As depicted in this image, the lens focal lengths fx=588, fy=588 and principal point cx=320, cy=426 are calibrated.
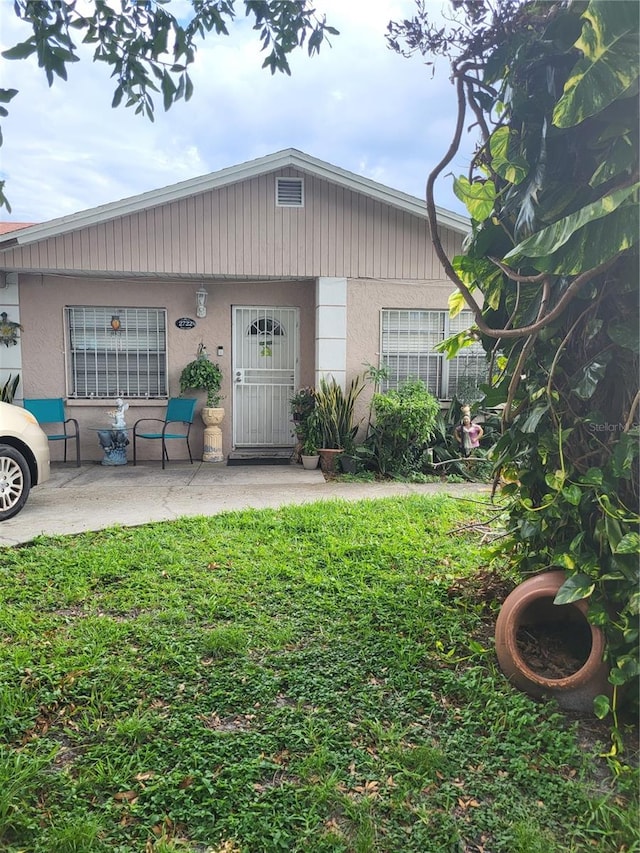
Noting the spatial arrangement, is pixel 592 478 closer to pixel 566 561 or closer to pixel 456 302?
pixel 566 561

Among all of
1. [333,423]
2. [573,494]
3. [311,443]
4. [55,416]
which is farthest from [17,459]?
[573,494]

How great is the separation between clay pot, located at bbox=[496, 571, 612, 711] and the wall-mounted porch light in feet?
23.0

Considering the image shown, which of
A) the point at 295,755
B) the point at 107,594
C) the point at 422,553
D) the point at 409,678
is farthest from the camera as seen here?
the point at 422,553

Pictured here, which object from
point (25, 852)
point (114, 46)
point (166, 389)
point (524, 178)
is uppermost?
point (114, 46)

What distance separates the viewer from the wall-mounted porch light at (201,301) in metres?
8.67

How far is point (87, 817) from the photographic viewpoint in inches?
73.7

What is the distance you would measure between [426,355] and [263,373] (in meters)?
2.53

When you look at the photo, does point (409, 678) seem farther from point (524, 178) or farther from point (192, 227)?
point (192, 227)

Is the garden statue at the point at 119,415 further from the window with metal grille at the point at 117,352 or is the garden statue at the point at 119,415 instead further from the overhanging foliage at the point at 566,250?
the overhanging foliage at the point at 566,250

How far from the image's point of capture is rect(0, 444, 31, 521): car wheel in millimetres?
5360

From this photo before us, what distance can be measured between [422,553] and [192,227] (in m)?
5.90

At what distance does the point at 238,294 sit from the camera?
8.88 m

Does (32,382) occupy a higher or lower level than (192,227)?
Answer: lower

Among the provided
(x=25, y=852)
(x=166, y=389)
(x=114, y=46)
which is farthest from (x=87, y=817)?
(x=166, y=389)
